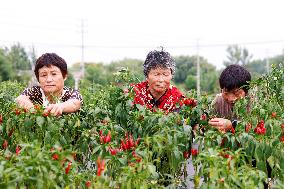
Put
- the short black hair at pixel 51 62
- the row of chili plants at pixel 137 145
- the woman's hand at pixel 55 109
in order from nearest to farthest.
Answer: the row of chili plants at pixel 137 145
the woman's hand at pixel 55 109
the short black hair at pixel 51 62

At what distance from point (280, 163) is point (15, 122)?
154 centimetres

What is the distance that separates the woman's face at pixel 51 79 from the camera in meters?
3.37

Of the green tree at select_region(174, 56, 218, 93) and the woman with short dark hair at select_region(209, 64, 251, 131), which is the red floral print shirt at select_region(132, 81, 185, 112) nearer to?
the woman with short dark hair at select_region(209, 64, 251, 131)

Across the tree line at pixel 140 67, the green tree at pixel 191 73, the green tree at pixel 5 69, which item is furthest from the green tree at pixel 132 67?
the green tree at pixel 5 69

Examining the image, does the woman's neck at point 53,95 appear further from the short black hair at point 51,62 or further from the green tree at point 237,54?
the green tree at point 237,54

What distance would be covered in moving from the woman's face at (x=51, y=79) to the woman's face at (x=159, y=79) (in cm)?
62

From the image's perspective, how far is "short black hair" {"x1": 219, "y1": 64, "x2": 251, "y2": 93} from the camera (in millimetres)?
3307

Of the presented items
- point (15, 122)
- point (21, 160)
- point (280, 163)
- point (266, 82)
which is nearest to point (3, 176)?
point (21, 160)

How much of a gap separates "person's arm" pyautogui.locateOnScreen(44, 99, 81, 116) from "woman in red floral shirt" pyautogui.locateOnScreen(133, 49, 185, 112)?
1.32 feet

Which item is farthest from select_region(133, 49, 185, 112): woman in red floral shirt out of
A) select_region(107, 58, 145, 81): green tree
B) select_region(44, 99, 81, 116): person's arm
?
select_region(44, 99, 81, 116): person's arm

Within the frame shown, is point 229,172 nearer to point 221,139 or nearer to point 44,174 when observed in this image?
point 221,139

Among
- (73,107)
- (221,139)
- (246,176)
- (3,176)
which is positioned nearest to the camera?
(3,176)

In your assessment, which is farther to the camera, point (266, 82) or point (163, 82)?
point (163, 82)

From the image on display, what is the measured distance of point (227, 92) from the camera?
3.38m
